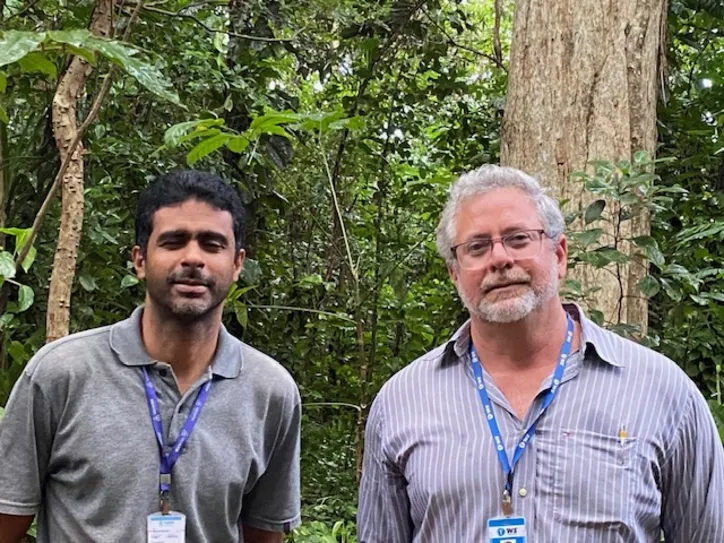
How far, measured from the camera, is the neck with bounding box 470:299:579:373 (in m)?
2.00

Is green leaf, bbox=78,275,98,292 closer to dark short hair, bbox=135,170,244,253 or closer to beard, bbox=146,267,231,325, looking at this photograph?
dark short hair, bbox=135,170,244,253

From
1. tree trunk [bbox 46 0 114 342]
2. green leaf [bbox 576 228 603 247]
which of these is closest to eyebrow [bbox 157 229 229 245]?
tree trunk [bbox 46 0 114 342]

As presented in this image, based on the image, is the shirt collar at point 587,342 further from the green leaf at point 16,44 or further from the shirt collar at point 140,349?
the green leaf at point 16,44

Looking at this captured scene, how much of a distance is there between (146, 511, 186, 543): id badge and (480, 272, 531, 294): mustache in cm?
92

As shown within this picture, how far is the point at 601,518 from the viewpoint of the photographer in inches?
70.9

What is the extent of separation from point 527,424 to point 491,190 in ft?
1.95

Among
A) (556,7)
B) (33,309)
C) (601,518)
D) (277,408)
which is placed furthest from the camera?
(33,309)

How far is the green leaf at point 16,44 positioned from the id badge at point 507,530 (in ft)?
4.60

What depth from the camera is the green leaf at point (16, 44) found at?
5.39ft

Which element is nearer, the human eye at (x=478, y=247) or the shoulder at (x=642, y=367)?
the shoulder at (x=642, y=367)

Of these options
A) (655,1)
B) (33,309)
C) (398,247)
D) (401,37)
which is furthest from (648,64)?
(33,309)

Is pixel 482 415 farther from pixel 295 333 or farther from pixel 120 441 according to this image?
pixel 295 333

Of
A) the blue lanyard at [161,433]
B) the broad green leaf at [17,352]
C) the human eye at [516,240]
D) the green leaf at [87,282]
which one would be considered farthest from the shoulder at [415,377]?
the green leaf at [87,282]

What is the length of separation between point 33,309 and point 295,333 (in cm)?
197
